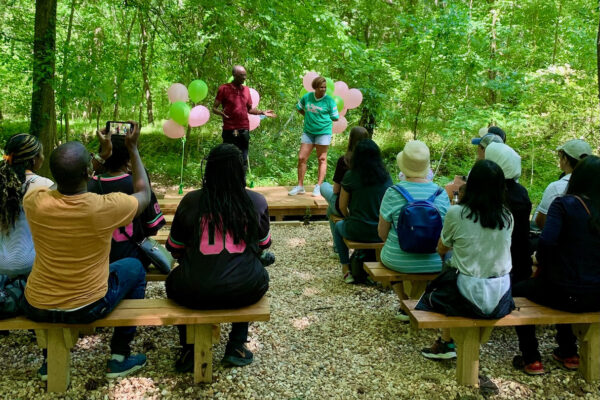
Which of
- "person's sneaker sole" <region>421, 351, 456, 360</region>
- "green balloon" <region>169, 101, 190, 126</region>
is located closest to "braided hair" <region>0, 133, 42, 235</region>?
"person's sneaker sole" <region>421, 351, 456, 360</region>

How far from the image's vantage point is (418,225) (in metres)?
3.25

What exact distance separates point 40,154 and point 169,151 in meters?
7.91

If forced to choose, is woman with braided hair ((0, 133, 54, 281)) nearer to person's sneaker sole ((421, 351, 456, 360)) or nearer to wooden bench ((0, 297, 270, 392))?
wooden bench ((0, 297, 270, 392))

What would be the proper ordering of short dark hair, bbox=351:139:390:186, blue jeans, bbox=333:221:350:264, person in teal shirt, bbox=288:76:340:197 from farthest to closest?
1. person in teal shirt, bbox=288:76:340:197
2. blue jeans, bbox=333:221:350:264
3. short dark hair, bbox=351:139:390:186

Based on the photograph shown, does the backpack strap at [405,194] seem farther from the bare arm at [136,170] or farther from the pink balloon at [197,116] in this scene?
the pink balloon at [197,116]

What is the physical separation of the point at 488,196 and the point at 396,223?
809 millimetres

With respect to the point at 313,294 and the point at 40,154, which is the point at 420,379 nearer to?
the point at 313,294

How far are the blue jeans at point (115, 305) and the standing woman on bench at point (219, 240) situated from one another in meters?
0.28


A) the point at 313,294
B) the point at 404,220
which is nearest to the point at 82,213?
the point at 404,220

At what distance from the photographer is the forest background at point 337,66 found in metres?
7.32

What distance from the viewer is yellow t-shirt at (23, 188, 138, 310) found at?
7.73ft

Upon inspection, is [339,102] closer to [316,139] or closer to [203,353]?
[316,139]

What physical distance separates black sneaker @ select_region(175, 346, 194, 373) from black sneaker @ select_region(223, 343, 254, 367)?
20 centimetres

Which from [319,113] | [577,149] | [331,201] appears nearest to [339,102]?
[319,113]
